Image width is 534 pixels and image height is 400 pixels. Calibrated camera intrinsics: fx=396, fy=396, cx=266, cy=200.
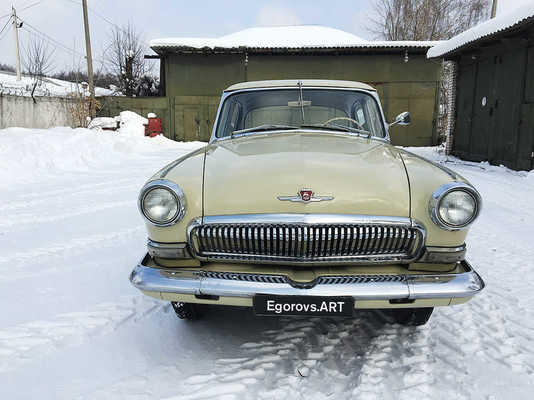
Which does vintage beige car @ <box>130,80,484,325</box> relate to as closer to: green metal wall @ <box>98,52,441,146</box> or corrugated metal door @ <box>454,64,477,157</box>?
corrugated metal door @ <box>454,64,477,157</box>

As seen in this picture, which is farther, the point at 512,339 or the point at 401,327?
the point at 401,327

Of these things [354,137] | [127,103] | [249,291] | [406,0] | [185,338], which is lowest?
[185,338]

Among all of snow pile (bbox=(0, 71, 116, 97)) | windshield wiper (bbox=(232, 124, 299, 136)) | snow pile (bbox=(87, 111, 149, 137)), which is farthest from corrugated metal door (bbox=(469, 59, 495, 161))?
snow pile (bbox=(0, 71, 116, 97))

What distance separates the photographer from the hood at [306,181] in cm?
192

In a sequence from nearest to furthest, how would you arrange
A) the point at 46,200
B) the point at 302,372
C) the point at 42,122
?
the point at 302,372, the point at 46,200, the point at 42,122

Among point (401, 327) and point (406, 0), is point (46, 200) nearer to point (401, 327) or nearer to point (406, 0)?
point (401, 327)

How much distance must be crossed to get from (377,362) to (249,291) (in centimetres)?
81

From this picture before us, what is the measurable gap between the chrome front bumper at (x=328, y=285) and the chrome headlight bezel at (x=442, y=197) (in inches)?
9.2

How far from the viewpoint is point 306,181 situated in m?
1.99

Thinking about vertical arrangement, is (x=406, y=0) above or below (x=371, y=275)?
above

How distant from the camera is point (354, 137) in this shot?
2955 millimetres

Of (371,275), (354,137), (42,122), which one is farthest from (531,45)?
(42,122)

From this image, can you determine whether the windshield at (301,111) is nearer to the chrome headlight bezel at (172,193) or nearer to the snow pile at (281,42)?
the chrome headlight bezel at (172,193)

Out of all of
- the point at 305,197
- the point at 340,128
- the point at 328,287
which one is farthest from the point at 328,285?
the point at 340,128
